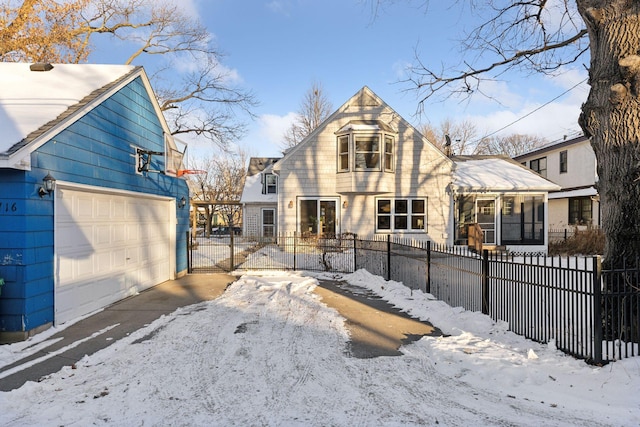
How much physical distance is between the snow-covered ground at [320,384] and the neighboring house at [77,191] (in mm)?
1199

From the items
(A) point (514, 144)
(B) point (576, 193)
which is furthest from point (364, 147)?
(A) point (514, 144)

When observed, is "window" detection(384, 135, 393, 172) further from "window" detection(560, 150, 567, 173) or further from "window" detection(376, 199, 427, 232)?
"window" detection(560, 150, 567, 173)

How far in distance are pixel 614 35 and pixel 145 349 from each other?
799 centimetres

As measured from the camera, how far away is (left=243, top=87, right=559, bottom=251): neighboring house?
1697 cm

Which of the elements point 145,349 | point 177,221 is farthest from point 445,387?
point 177,221

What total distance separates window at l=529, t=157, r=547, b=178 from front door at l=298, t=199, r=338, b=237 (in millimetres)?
18117

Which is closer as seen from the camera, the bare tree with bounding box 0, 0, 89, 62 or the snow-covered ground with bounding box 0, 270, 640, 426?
the snow-covered ground with bounding box 0, 270, 640, 426

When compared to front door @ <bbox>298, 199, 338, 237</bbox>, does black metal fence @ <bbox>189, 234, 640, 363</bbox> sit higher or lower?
lower

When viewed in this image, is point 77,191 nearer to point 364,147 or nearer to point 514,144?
point 364,147

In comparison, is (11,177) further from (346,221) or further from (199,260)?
(346,221)

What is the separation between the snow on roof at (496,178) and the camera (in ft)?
55.5

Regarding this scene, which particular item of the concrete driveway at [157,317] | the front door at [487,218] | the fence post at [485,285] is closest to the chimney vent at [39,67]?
the concrete driveway at [157,317]

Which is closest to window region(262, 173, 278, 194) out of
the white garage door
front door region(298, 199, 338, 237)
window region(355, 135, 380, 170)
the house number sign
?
front door region(298, 199, 338, 237)

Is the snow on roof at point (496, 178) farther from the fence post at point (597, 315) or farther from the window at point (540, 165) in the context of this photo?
the fence post at point (597, 315)
